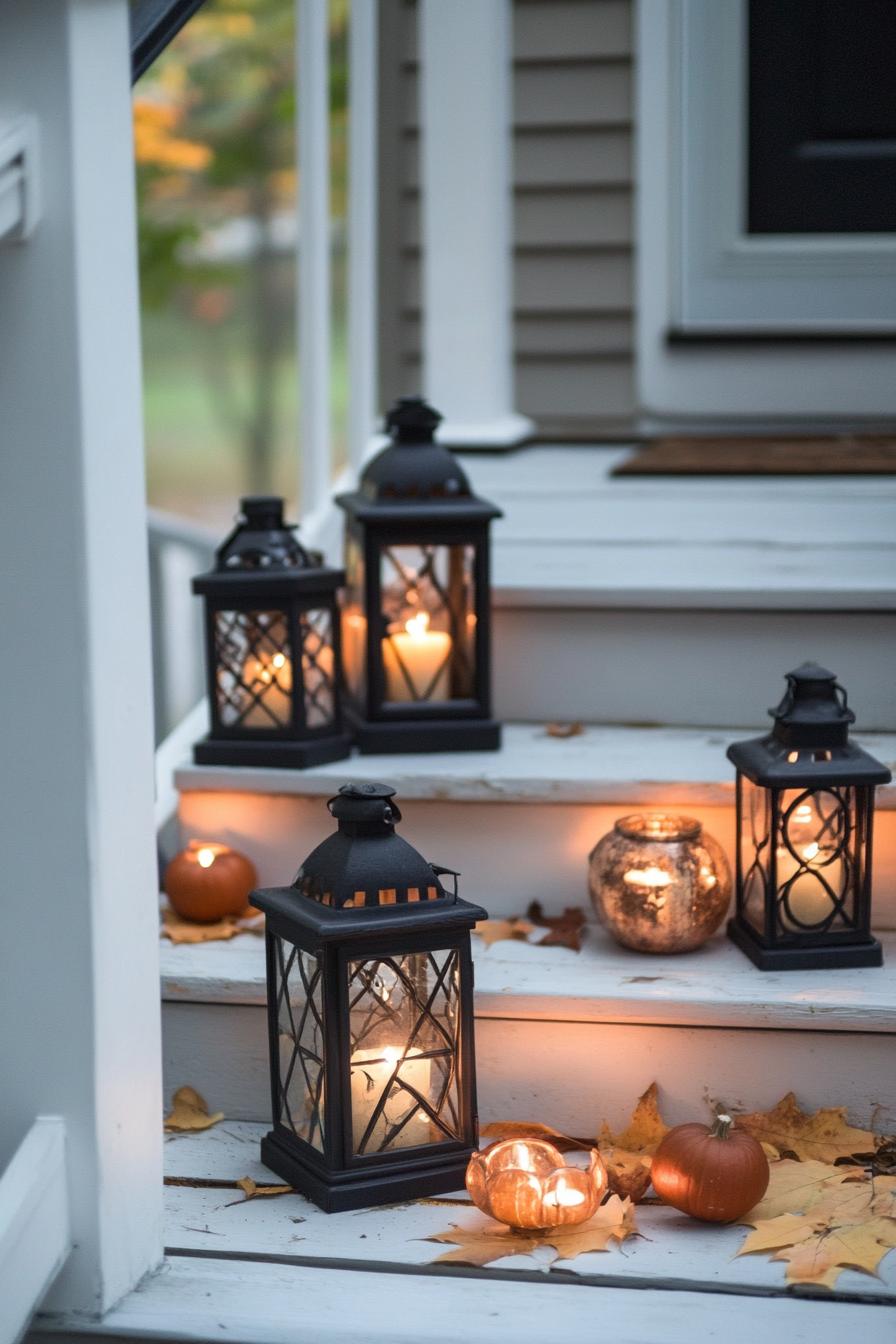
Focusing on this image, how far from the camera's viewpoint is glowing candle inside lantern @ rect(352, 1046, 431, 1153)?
1463 millimetres

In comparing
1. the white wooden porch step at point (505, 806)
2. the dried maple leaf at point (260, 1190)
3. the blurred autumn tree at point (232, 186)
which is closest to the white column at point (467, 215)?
the white wooden porch step at point (505, 806)

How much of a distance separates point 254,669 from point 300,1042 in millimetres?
598

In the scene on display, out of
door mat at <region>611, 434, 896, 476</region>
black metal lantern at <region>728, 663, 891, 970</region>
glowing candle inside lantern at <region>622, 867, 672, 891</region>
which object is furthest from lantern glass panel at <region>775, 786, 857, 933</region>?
door mat at <region>611, 434, 896, 476</region>

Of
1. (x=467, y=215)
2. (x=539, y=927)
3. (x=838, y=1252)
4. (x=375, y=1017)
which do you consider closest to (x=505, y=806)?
(x=539, y=927)

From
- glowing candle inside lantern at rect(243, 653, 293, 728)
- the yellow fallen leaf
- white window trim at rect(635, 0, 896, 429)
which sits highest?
white window trim at rect(635, 0, 896, 429)

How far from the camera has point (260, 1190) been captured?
152 centimetres

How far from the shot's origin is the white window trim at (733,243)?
305cm

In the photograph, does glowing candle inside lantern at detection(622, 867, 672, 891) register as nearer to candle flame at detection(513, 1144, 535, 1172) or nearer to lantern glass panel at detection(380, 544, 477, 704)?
candle flame at detection(513, 1144, 535, 1172)

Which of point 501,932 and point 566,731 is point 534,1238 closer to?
point 501,932

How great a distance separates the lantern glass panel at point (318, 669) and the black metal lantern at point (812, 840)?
57 centimetres

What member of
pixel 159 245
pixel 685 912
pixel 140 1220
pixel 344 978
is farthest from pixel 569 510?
pixel 159 245

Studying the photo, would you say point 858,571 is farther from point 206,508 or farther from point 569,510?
point 206,508

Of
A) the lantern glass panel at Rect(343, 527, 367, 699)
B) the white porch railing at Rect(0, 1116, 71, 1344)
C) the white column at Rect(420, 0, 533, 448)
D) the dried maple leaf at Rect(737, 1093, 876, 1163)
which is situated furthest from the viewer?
the white column at Rect(420, 0, 533, 448)

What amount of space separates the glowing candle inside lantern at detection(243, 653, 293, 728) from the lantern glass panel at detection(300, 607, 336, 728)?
23 mm
